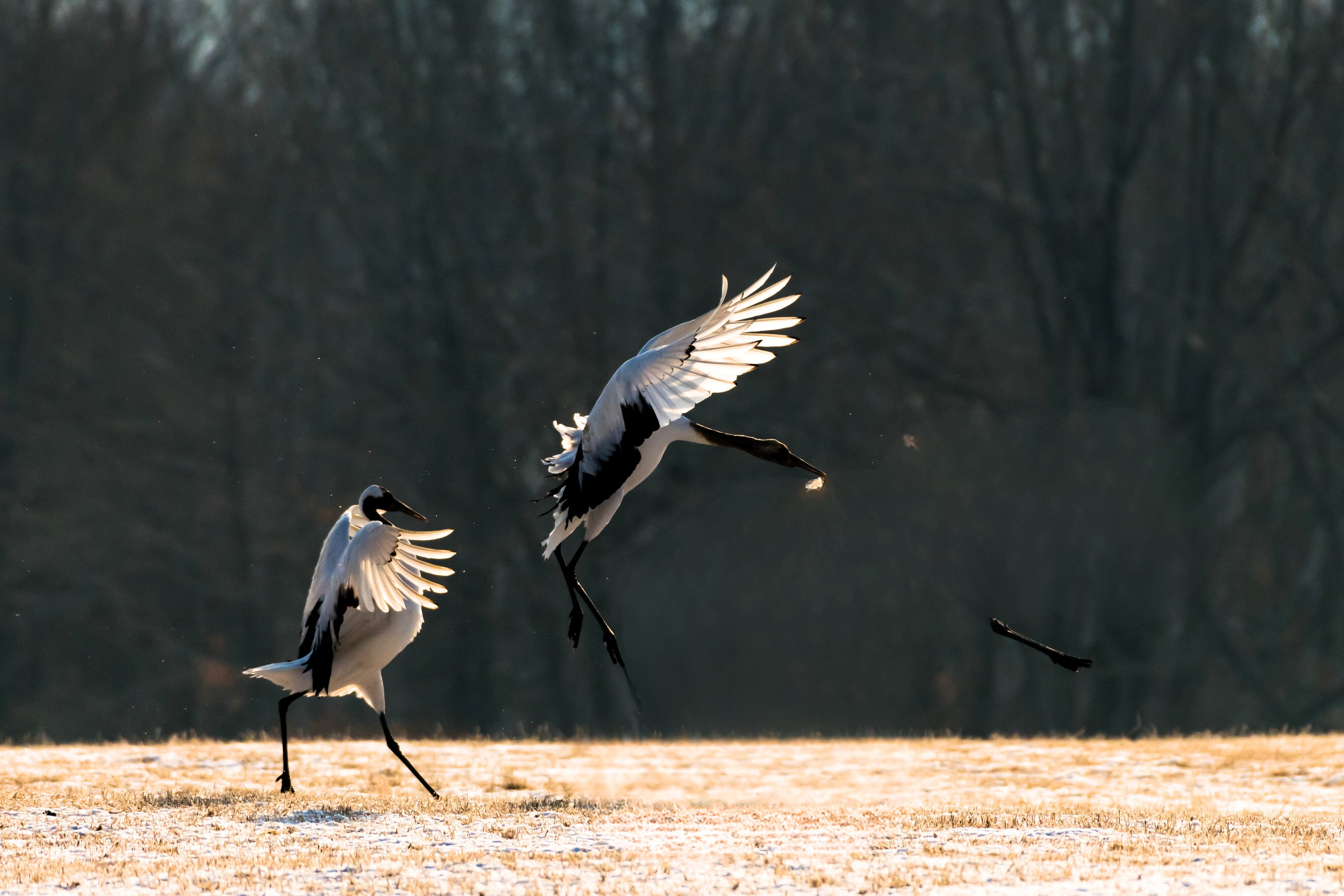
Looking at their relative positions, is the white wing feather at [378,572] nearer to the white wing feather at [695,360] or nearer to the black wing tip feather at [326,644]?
the black wing tip feather at [326,644]

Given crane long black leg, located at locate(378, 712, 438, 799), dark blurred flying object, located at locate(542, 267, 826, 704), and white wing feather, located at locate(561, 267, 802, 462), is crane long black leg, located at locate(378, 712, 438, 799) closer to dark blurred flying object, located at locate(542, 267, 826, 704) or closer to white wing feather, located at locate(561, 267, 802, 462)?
dark blurred flying object, located at locate(542, 267, 826, 704)

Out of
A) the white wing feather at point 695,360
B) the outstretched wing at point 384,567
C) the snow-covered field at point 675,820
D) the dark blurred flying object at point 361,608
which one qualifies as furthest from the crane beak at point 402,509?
the white wing feather at point 695,360

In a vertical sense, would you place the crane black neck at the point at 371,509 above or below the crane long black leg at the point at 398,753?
above

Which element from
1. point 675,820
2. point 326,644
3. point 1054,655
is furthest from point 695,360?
point 326,644

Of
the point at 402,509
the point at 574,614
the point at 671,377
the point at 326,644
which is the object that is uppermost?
the point at 671,377

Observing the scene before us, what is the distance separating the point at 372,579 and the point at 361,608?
359mm

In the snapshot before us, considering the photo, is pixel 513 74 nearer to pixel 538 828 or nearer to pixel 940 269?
pixel 940 269

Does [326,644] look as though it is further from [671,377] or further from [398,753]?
[671,377]

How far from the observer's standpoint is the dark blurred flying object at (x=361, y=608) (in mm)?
9508

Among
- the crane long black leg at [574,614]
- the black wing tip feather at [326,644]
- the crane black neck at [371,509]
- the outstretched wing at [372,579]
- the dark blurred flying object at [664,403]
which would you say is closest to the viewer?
the dark blurred flying object at [664,403]

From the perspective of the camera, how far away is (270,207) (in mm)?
29094

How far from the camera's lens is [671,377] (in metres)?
8.17

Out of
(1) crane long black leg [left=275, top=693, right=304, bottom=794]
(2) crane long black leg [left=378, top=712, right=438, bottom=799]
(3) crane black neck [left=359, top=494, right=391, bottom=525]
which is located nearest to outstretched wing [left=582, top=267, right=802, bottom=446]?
(3) crane black neck [left=359, top=494, right=391, bottom=525]

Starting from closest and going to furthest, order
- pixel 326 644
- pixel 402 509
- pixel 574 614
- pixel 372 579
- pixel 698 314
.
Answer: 1. pixel 574 614
2. pixel 372 579
3. pixel 326 644
4. pixel 402 509
5. pixel 698 314
